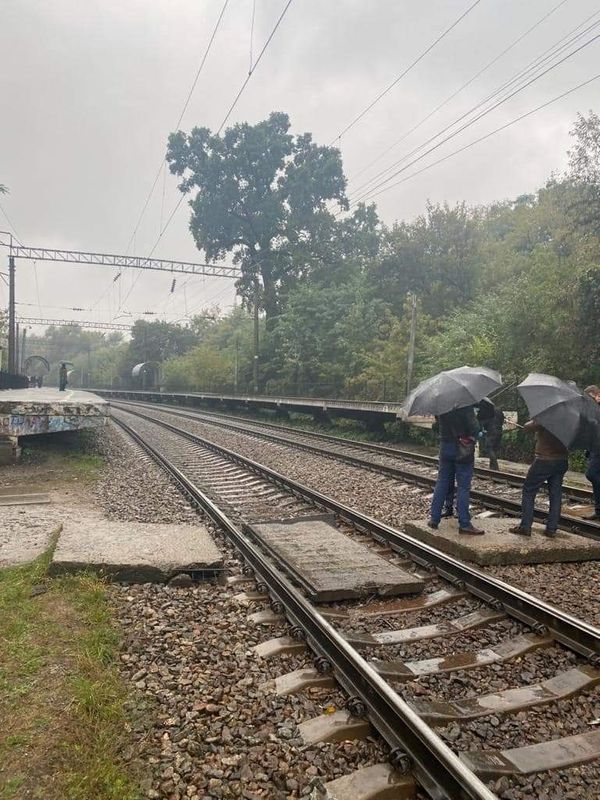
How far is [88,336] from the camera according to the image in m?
146

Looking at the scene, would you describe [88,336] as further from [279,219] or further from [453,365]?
[453,365]

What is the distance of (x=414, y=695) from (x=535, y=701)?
657 mm

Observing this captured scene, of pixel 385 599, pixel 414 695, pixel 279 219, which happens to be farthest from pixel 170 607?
pixel 279 219

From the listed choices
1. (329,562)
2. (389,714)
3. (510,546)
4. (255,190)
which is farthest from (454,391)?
(255,190)

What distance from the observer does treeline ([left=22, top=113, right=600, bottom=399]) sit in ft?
52.9

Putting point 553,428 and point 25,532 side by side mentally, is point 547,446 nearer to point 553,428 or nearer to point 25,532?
point 553,428

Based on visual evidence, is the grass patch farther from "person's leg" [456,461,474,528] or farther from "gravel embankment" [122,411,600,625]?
"person's leg" [456,461,474,528]

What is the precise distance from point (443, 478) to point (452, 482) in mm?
239

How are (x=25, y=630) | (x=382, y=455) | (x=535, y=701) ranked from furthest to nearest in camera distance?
(x=382, y=455) → (x=25, y=630) → (x=535, y=701)

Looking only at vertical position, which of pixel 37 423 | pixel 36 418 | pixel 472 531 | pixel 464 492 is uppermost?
pixel 36 418

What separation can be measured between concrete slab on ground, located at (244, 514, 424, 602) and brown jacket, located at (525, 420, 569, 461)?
2043 mm

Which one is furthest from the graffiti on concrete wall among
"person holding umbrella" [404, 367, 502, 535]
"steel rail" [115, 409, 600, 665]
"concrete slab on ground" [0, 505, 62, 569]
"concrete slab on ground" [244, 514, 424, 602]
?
"person holding umbrella" [404, 367, 502, 535]

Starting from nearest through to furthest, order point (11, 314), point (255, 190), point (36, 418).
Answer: point (36, 418)
point (11, 314)
point (255, 190)

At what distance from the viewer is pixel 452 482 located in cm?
682
